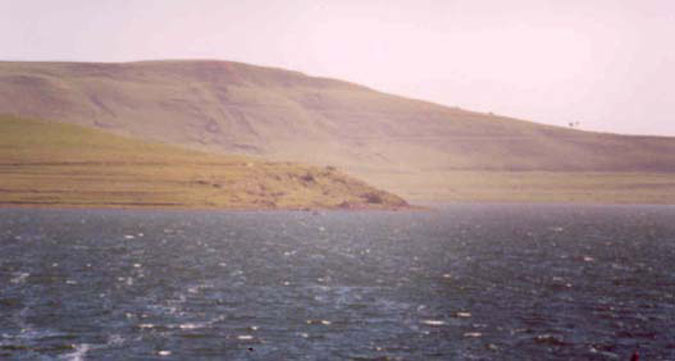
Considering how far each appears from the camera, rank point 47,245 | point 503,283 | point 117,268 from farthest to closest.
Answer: point 47,245 → point 117,268 → point 503,283

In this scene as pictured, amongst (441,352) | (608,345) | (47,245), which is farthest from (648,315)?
(47,245)

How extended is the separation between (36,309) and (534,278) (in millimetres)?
54598

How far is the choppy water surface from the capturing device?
53812mm

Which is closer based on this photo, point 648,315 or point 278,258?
point 648,315

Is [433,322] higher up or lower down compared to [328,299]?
higher up

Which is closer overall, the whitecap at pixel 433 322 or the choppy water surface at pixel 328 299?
the choppy water surface at pixel 328 299

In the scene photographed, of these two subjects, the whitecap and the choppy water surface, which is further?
the whitecap

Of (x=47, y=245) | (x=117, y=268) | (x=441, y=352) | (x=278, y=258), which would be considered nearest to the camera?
(x=441, y=352)

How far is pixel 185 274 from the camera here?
90.0m

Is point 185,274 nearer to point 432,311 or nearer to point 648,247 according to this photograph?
point 432,311

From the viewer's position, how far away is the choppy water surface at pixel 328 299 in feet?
177

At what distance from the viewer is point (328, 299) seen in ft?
243

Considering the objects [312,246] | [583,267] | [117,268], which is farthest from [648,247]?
[117,268]

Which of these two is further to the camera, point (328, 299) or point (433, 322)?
point (328, 299)
